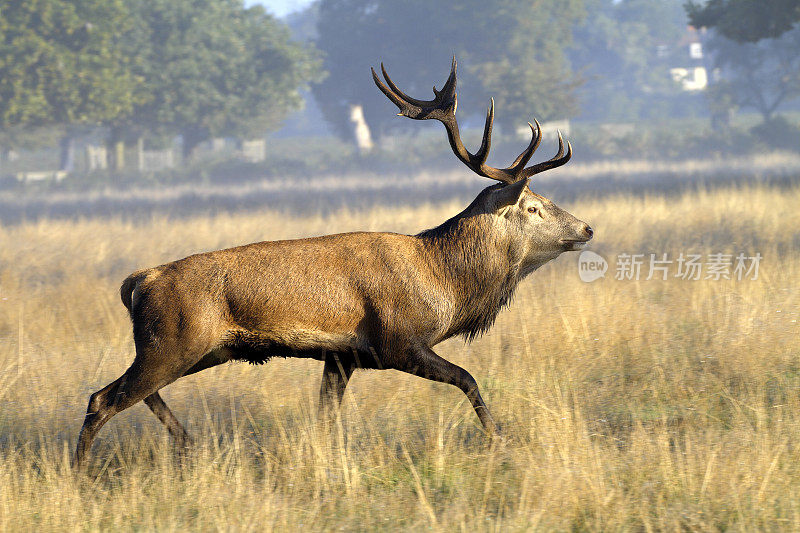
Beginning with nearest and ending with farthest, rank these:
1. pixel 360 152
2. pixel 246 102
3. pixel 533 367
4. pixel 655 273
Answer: pixel 533 367, pixel 655 273, pixel 246 102, pixel 360 152

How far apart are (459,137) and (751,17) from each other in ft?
51.6

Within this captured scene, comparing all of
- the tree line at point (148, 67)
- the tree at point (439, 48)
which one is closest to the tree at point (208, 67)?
the tree line at point (148, 67)

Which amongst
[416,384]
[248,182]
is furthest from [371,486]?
[248,182]

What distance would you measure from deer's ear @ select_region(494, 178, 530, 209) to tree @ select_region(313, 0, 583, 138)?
155 ft

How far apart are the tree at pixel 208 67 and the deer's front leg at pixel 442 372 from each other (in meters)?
36.6

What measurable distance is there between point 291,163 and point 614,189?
27.0 m

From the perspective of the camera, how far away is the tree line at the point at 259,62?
109ft

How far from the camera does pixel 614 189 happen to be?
2355 cm

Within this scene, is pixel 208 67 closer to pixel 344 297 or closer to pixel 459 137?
pixel 459 137

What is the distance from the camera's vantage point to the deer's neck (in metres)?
5.71

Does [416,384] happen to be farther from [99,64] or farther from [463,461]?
[99,64]
